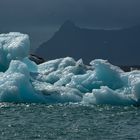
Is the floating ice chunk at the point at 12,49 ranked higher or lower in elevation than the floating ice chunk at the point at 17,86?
higher

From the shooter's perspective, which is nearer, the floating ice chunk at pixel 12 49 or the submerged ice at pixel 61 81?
the submerged ice at pixel 61 81

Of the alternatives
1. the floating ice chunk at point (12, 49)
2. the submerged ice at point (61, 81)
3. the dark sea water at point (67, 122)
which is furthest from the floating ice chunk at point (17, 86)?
the floating ice chunk at point (12, 49)

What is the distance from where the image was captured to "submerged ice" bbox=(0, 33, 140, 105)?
41.2 metres

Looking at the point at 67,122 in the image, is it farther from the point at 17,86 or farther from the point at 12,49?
the point at 12,49

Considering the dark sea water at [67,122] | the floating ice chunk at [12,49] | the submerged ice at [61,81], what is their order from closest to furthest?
the dark sea water at [67,122]
the submerged ice at [61,81]
the floating ice chunk at [12,49]

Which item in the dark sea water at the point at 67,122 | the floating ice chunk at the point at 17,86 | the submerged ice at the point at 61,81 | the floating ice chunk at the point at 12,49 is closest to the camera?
the dark sea water at the point at 67,122

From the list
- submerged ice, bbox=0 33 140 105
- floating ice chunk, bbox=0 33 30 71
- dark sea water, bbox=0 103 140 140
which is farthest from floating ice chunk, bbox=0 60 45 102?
floating ice chunk, bbox=0 33 30 71

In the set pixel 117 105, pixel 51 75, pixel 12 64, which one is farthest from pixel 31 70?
pixel 117 105

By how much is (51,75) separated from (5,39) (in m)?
4.49

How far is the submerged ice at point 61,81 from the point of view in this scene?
4116 centimetres

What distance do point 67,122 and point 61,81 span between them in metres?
14.4

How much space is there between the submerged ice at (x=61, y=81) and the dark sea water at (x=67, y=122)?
1.39 meters

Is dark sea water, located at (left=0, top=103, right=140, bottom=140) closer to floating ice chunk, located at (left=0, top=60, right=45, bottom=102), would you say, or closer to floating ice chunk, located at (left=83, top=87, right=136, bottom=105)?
floating ice chunk, located at (left=0, top=60, right=45, bottom=102)

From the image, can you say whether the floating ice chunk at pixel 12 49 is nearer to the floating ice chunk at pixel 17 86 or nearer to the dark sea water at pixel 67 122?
the floating ice chunk at pixel 17 86
